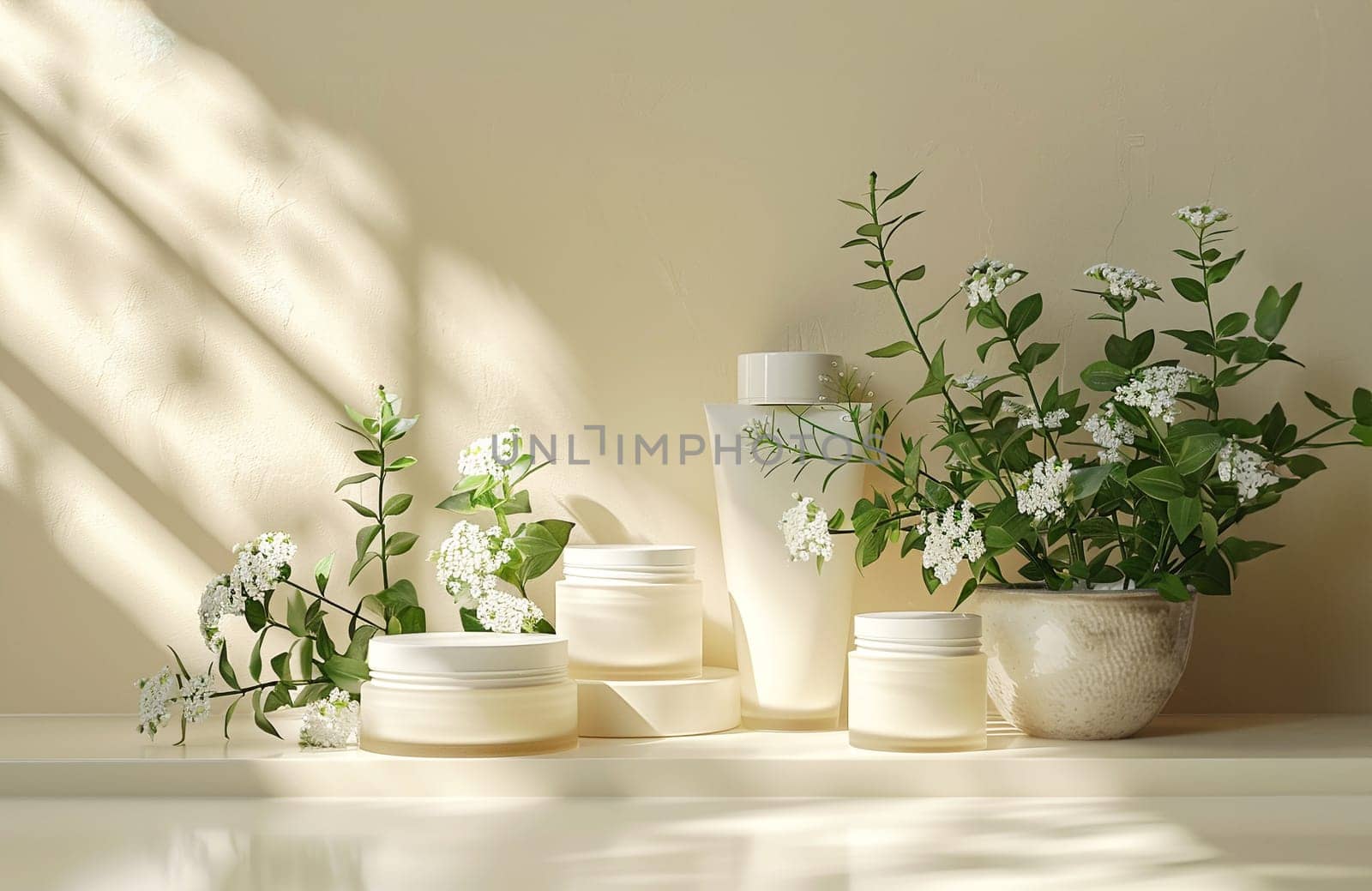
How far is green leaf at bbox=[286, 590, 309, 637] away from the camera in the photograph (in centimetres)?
100

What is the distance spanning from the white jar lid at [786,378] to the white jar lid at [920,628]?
198mm

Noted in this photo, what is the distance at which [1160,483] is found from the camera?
34.2 inches

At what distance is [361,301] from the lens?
1.12m

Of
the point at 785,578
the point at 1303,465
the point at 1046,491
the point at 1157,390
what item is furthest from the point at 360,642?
the point at 1303,465

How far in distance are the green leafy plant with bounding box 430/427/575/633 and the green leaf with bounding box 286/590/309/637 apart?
0.11 metres

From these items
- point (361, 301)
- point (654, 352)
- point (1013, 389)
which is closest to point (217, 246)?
point (361, 301)

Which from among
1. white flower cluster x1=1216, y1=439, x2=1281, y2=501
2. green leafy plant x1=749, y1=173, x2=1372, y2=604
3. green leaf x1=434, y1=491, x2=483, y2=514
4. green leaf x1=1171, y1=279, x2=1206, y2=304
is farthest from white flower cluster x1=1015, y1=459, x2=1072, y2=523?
green leaf x1=434, y1=491, x2=483, y2=514

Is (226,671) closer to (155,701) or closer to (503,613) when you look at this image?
(155,701)

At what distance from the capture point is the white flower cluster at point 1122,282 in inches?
38.1

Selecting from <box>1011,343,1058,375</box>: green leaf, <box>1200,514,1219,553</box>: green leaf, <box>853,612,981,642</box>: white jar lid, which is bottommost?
<box>853,612,981,642</box>: white jar lid

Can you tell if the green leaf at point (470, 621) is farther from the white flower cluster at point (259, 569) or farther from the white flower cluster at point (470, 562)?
the white flower cluster at point (259, 569)

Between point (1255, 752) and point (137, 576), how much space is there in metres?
0.94

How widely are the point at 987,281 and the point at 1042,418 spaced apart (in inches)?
4.6

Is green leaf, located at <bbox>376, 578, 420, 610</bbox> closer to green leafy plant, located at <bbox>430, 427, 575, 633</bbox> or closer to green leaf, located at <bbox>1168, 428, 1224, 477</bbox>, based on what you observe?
green leafy plant, located at <bbox>430, 427, 575, 633</bbox>
